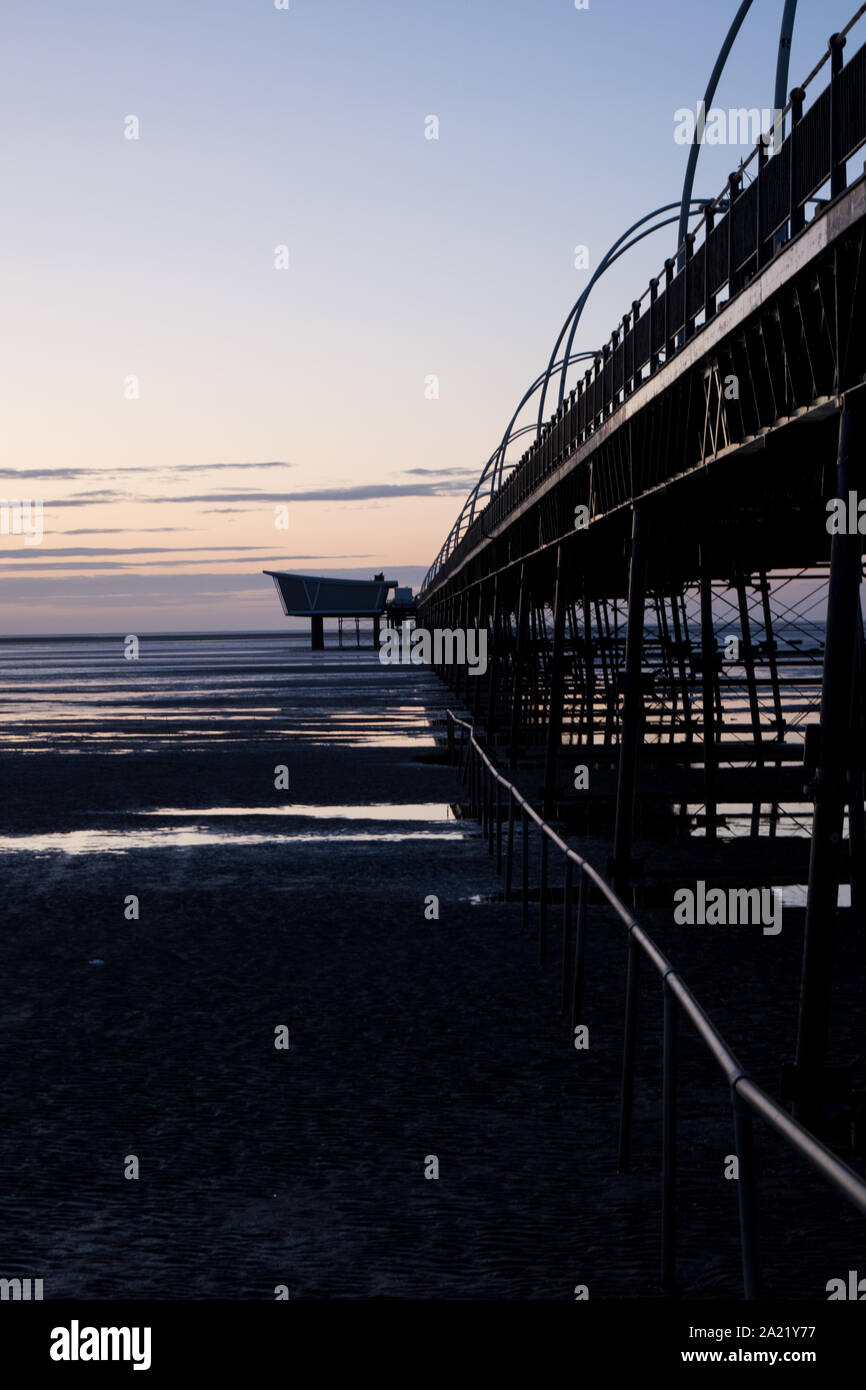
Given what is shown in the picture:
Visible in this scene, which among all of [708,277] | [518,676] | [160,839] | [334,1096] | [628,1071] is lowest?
[160,839]

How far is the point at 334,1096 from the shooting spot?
26.9 feet

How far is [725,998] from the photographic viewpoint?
1056 cm

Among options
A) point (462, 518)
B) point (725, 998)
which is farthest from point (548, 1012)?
point (462, 518)

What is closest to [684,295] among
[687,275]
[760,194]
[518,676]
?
[687,275]

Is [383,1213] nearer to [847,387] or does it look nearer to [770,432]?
[847,387]

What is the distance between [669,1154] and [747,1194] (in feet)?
4.17

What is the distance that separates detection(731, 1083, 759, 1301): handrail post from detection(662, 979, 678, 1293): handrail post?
3.57ft

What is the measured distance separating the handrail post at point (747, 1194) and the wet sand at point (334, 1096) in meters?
1.10

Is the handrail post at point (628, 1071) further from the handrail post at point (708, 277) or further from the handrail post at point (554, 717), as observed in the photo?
the handrail post at point (554, 717)

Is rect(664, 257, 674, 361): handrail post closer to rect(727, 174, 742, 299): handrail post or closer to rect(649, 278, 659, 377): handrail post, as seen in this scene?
rect(649, 278, 659, 377): handrail post

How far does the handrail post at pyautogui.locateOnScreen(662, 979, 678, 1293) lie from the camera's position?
5613 millimetres

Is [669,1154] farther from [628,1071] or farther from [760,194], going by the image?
[760,194]

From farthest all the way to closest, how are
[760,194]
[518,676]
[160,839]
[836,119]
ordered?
[518,676] < [160,839] < [760,194] < [836,119]

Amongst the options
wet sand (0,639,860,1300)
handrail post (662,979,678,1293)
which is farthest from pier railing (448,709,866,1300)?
wet sand (0,639,860,1300)
